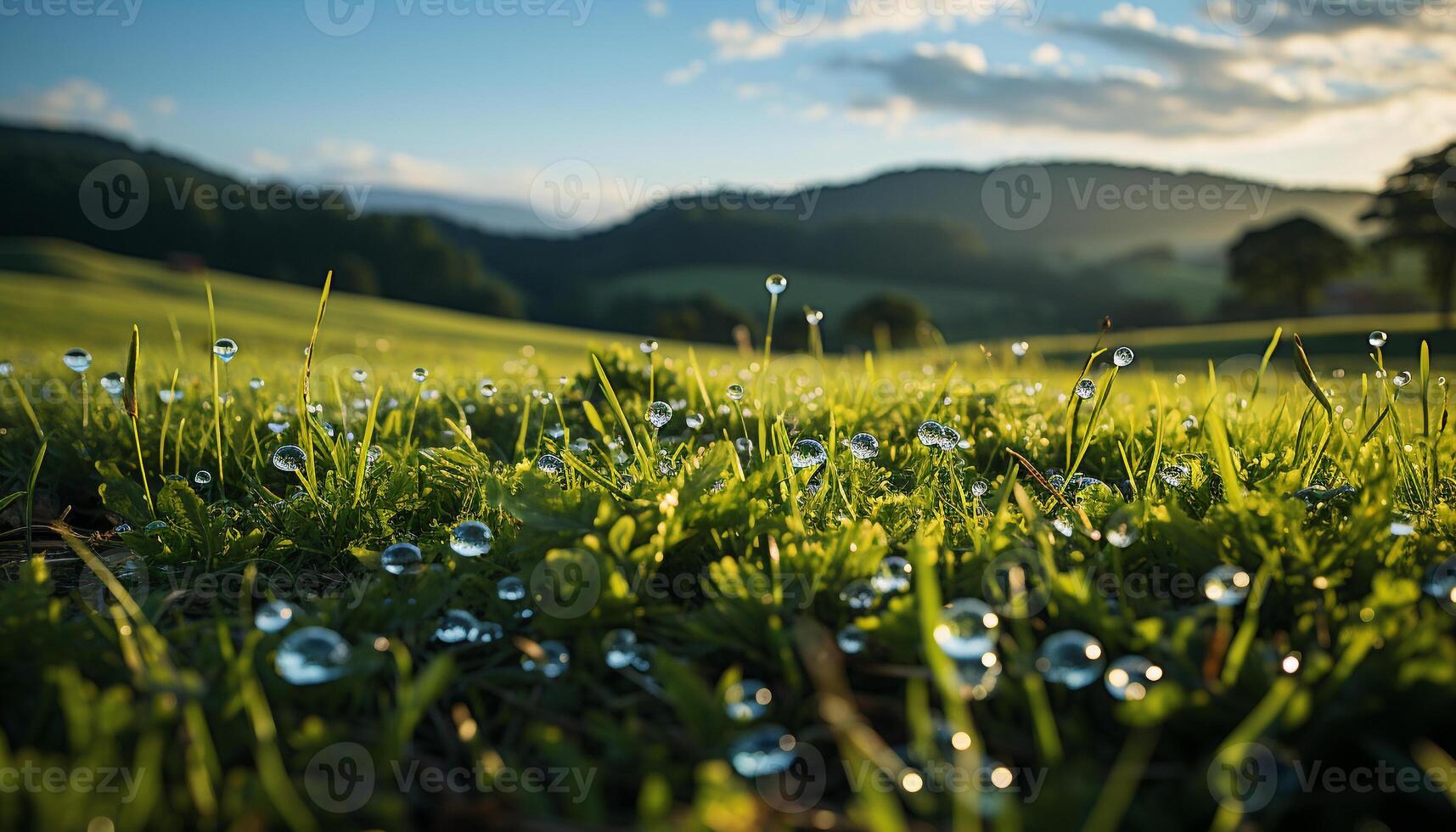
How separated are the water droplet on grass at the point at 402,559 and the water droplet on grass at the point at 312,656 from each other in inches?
16.5

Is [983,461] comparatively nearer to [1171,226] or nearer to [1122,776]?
[1122,776]

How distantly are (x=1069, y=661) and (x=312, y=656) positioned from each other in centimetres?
121

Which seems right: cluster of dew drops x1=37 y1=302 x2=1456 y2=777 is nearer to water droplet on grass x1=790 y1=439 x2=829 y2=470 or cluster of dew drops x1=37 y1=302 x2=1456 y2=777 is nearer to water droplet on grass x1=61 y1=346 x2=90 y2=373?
water droplet on grass x1=790 y1=439 x2=829 y2=470

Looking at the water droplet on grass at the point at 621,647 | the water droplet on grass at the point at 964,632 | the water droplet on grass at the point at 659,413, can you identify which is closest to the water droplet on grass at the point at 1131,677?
the water droplet on grass at the point at 964,632

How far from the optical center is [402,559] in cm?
171

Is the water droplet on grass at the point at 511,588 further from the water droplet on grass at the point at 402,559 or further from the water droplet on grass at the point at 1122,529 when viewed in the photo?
the water droplet on grass at the point at 1122,529

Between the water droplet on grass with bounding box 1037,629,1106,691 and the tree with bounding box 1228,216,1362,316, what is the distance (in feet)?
185

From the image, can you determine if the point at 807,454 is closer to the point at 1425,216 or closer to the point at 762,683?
the point at 762,683

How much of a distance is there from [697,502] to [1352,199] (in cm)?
9327

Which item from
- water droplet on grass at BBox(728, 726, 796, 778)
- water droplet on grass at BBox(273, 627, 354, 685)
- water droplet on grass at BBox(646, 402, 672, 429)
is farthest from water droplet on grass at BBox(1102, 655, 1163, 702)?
water droplet on grass at BBox(646, 402, 672, 429)

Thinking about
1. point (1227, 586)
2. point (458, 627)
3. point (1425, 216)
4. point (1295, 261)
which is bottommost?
point (458, 627)

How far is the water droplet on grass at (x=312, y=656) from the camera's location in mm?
1230

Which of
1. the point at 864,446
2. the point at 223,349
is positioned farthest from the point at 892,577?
the point at 223,349

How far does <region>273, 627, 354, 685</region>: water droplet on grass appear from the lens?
1.23 metres
